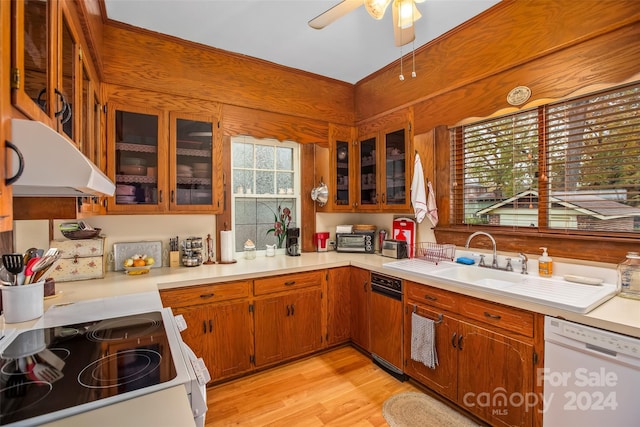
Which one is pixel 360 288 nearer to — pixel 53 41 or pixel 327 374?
pixel 327 374

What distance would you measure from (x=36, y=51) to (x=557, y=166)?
2.70 m

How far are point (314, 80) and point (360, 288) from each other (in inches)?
86.1

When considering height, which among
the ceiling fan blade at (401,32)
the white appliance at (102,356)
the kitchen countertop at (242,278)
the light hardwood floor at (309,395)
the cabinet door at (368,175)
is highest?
the ceiling fan blade at (401,32)

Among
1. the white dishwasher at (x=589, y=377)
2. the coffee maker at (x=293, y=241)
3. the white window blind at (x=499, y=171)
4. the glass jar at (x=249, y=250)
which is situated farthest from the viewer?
the coffee maker at (x=293, y=241)

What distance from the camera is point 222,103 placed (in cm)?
276

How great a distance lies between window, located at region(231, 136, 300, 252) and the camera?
122 inches

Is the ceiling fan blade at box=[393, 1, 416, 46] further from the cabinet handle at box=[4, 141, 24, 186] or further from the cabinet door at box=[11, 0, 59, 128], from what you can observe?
the cabinet handle at box=[4, 141, 24, 186]

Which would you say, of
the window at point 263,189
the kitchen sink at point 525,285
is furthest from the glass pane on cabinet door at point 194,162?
the kitchen sink at point 525,285

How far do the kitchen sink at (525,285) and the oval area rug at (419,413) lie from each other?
0.88 m

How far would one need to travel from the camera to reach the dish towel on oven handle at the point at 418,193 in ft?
8.80

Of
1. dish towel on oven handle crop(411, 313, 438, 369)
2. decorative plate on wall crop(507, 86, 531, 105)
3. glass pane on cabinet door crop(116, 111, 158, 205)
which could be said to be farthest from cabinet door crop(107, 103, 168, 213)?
decorative plate on wall crop(507, 86, 531, 105)

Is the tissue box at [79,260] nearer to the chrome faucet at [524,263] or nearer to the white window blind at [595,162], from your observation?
the chrome faucet at [524,263]

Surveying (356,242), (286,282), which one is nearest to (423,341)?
(286,282)

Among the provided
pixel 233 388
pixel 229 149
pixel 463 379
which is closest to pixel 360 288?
pixel 463 379
